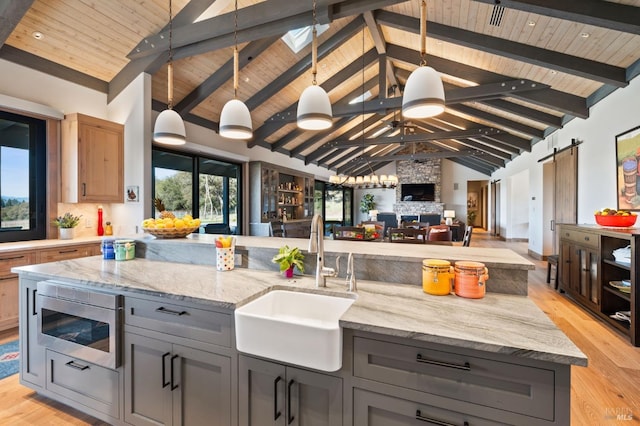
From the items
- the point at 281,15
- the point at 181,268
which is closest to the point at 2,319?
the point at 181,268

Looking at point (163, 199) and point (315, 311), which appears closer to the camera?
point (315, 311)

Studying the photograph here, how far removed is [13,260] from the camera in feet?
9.70

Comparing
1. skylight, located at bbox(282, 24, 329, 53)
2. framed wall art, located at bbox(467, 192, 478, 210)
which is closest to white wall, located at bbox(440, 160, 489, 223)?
framed wall art, located at bbox(467, 192, 478, 210)

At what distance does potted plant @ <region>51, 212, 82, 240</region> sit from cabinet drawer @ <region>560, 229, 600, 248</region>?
5.93 m

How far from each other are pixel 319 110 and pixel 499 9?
284 cm

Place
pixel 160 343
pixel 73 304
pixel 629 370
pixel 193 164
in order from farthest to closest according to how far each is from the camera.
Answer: pixel 193 164 < pixel 629 370 < pixel 73 304 < pixel 160 343

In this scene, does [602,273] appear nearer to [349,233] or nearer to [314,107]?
[349,233]

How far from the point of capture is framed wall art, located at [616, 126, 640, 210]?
10.9 ft

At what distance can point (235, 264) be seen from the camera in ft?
6.97

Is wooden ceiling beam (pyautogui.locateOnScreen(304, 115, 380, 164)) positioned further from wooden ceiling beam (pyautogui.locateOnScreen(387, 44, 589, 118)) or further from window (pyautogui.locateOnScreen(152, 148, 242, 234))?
wooden ceiling beam (pyautogui.locateOnScreen(387, 44, 589, 118))

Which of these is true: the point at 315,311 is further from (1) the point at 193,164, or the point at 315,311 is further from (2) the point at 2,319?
(1) the point at 193,164

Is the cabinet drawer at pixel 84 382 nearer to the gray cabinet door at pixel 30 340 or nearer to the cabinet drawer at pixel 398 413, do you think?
the gray cabinet door at pixel 30 340

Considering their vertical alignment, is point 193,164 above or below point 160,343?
above

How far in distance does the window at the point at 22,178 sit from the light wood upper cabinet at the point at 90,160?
0.74ft
